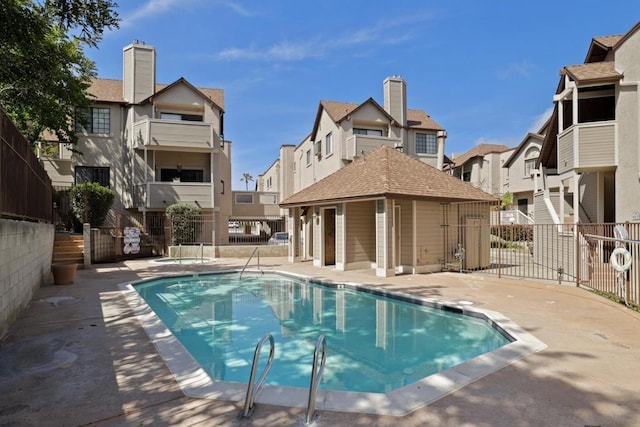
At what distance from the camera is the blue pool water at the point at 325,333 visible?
5711mm

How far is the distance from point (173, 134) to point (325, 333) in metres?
17.9

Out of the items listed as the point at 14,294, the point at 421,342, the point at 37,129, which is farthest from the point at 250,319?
the point at 37,129

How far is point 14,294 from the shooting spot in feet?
22.4

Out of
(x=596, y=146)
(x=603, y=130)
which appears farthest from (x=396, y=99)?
(x=596, y=146)

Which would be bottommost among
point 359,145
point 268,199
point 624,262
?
point 624,262

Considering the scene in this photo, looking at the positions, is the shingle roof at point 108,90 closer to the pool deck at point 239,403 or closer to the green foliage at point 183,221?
the green foliage at point 183,221

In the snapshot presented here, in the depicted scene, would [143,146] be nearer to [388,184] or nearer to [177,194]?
[177,194]

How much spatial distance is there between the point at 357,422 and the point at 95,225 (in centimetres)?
2020

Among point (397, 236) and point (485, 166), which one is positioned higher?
point (485, 166)

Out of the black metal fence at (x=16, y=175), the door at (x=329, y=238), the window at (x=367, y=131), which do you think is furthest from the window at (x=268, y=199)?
the black metal fence at (x=16, y=175)

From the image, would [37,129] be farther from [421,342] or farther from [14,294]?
A: [421,342]

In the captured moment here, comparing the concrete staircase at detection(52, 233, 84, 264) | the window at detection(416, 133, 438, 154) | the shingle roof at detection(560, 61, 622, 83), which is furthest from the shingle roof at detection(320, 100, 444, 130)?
the concrete staircase at detection(52, 233, 84, 264)

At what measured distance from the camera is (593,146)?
→ 12812 mm

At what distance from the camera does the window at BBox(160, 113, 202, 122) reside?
22828mm
